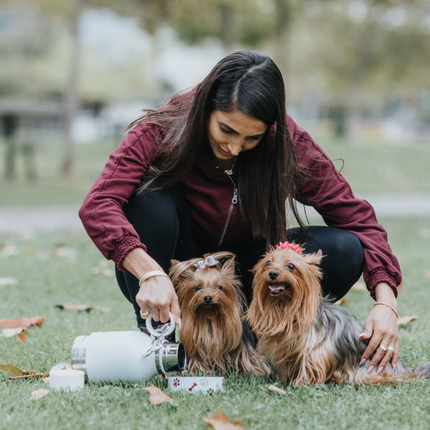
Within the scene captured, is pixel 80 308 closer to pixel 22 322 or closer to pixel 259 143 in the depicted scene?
pixel 22 322

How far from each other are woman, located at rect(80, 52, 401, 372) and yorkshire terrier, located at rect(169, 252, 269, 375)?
7.0 inches

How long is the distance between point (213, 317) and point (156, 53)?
20561mm

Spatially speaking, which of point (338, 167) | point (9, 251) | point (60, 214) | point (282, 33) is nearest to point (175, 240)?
point (9, 251)

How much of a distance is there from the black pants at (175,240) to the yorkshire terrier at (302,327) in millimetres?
192

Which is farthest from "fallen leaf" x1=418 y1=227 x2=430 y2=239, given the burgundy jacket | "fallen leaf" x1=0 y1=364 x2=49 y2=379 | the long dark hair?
"fallen leaf" x1=0 y1=364 x2=49 y2=379

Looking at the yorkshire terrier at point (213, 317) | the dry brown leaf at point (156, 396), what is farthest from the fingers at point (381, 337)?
the dry brown leaf at point (156, 396)

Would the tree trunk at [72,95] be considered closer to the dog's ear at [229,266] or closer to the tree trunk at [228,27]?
the tree trunk at [228,27]

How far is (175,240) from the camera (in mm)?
2770

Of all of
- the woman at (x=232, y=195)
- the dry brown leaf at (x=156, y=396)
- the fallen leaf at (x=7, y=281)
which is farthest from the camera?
the fallen leaf at (x=7, y=281)

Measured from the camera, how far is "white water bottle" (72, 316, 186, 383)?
2.42 metres

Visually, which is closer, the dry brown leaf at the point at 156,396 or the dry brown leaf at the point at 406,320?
the dry brown leaf at the point at 156,396

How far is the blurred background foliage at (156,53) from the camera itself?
503 inches

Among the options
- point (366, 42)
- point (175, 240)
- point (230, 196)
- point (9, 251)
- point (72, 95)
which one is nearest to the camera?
point (175, 240)

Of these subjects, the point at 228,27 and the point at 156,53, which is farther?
the point at 156,53
